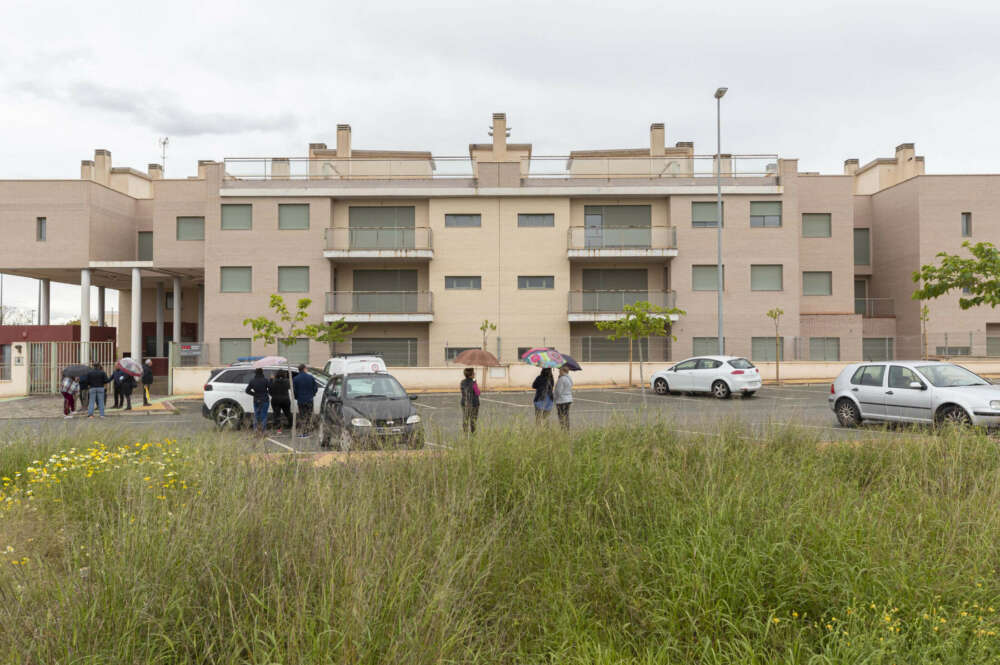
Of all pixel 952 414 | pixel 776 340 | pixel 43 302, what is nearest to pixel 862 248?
pixel 776 340

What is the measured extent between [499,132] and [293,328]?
16.9 meters

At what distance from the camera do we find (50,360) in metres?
28.3

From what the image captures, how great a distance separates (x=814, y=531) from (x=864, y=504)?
39.8 inches

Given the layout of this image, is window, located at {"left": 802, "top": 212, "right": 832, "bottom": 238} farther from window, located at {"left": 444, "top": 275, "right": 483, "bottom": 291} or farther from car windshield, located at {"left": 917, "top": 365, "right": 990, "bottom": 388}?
car windshield, located at {"left": 917, "top": 365, "right": 990, "bottom": 388}

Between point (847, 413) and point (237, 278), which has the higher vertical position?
point (237, 278)

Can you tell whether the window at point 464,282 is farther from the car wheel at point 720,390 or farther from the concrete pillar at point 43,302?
the concrete pillar at point 43,302

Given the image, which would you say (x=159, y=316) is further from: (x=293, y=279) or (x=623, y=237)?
(x=623, y=237)

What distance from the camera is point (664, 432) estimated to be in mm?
7238

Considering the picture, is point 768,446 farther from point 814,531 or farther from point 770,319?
point 770,319

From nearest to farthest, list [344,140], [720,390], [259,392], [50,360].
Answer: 1. [259,392]
2. [720,390]
3. [50,360]
4. [344,140]

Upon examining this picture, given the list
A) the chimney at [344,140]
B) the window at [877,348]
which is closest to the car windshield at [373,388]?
the chimney at [344,140]

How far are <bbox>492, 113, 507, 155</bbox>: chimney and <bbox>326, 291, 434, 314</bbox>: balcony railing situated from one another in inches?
415

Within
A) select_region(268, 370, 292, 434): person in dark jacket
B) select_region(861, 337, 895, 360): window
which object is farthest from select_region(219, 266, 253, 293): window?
select_region(861, 337, 895, 360): window

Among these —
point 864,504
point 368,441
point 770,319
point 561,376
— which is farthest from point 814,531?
point 770,319
